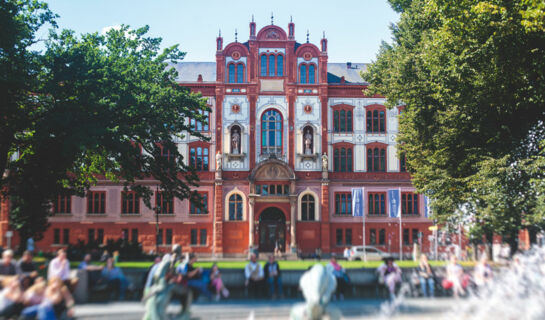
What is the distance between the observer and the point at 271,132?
49.6 m

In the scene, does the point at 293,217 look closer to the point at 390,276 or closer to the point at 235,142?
the point at 235,142

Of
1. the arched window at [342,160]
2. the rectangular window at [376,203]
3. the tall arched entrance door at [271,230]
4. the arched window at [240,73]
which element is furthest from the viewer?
the arched window at [342,160]

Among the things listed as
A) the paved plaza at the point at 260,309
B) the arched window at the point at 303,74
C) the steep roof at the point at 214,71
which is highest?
the steep roof at the point at 214,71

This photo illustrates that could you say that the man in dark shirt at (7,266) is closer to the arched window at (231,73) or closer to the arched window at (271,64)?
the arched window at (231,73)

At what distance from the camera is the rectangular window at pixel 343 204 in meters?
49.3

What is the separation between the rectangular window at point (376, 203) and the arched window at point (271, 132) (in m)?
10.1

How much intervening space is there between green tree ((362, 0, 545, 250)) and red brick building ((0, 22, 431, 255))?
14851 mm

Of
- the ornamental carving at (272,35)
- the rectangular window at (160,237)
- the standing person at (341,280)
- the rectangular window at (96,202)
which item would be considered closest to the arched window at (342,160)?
the ornamental carving at (272,35)

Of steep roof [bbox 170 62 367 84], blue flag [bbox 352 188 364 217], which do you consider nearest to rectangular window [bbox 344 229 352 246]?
blue flag [bbox 352 188 364 217]

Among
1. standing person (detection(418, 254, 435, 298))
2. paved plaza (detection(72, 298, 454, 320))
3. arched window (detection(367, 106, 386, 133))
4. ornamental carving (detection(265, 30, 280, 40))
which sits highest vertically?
ornamental carving (detection(265, 30, 280, 40))

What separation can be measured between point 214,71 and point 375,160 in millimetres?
19351

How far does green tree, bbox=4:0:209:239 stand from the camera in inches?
1036

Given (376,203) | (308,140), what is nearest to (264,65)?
(308,140)

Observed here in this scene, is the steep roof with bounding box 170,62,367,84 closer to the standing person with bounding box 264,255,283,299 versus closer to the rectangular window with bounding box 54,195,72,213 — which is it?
the rectangular window with bounding box 54,195,72,213
